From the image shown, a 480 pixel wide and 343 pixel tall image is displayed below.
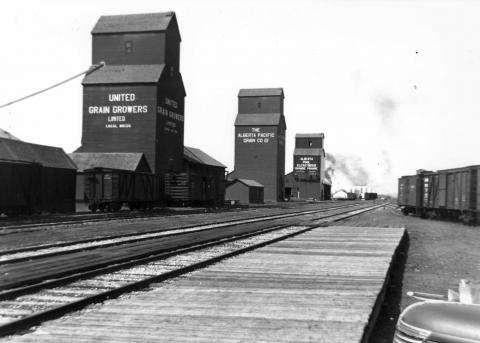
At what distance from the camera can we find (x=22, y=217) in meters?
26.0

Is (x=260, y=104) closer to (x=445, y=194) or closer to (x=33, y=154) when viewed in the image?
(x=445, y=194)

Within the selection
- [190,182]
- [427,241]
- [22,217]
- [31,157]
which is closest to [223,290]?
[427,241]

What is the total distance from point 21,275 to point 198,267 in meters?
3.03

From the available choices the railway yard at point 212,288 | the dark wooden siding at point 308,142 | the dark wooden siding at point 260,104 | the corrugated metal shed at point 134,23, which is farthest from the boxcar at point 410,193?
the dark wooden siding at point 308,142

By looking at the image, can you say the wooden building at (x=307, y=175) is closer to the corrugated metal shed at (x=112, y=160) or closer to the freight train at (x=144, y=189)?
the freight train at (x=144, y=189)

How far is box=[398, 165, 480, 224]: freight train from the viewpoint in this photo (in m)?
26.7

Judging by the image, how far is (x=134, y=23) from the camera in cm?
4734

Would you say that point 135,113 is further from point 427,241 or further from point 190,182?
point 427,241

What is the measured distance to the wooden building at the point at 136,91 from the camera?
4438cm

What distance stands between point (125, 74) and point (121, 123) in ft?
14.7

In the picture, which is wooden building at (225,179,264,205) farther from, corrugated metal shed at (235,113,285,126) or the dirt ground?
the dirt ground

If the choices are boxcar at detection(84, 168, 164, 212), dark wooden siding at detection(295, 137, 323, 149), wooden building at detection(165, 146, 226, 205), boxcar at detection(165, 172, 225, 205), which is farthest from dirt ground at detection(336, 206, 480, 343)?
dark wooden siding at detection(295, 137, 323, 149)

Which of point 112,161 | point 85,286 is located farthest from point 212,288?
point 112,161

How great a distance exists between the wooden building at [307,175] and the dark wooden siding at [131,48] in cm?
5342
